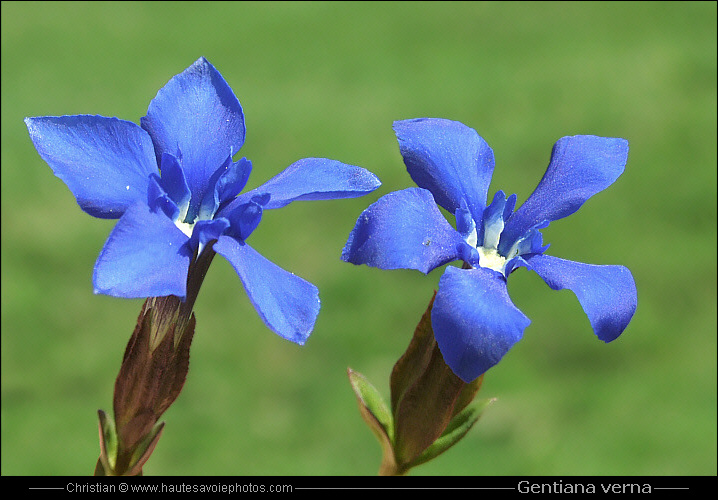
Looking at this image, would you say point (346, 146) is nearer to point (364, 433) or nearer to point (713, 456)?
point (364, 433)

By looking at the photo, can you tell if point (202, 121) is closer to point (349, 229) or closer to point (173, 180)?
point (173, 180)

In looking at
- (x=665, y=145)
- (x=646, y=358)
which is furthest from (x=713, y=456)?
(x=665, y=145)

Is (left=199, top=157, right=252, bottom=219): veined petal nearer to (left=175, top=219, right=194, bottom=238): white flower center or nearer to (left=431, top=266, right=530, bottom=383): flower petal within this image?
(left=175, top=219, right=194, bottom=238): white flower center

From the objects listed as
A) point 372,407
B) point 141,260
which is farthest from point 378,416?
A: point 141,260

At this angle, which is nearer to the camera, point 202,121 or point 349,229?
point 202,121

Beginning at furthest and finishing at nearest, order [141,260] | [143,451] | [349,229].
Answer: [349,229] < [143,451] < [141,260]
